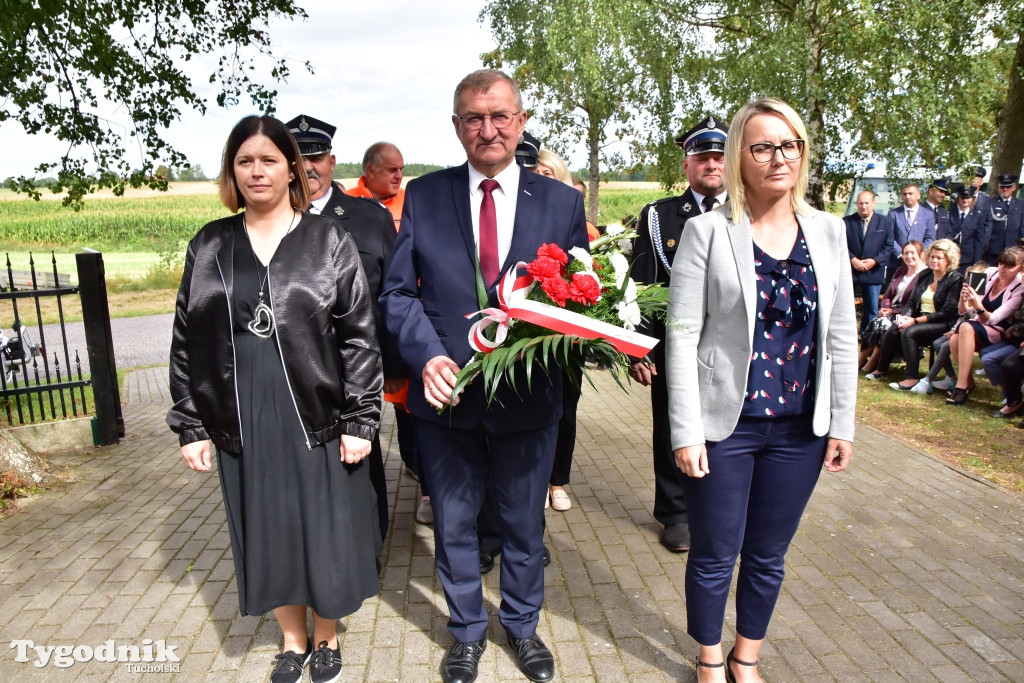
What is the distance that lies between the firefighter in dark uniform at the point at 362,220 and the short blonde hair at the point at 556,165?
1.45 metres

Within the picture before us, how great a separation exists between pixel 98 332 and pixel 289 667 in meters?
4.61

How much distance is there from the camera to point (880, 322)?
8.96m

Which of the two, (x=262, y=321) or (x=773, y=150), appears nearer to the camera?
(x=773, y=150)

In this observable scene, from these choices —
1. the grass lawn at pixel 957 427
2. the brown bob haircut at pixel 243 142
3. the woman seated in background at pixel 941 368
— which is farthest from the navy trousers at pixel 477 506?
the woman seated in background at pixel 941 368

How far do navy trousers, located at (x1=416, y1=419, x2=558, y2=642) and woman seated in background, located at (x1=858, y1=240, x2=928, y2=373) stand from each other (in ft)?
23.8

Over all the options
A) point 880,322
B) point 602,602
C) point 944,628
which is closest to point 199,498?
point 602,602

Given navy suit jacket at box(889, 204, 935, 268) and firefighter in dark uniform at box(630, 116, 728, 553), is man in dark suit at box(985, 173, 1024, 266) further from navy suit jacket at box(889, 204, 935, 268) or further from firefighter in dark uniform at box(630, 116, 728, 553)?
firefighter in dark uniform at box(630, 116, 728, 553)

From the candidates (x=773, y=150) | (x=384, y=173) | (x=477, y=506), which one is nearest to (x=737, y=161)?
(x=773, y=150)

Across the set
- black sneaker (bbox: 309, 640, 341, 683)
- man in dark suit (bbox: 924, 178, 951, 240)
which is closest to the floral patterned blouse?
black sneaker (bbox: 309, 640, 341, 683)

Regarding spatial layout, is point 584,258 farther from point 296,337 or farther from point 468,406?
point 296,337

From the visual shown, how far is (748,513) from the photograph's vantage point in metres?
2.84

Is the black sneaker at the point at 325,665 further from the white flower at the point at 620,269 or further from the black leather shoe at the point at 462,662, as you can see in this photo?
the white flower at the point at 620,269

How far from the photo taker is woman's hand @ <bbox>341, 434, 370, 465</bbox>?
2.87 m

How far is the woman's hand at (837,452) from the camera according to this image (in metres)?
2.70
